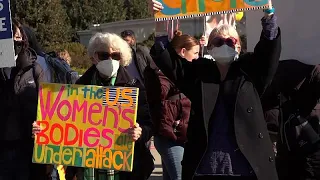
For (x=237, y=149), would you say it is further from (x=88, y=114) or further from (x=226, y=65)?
(x=88, y=114)

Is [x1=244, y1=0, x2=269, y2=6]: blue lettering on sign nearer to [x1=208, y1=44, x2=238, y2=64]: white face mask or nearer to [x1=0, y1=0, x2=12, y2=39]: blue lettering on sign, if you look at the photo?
[x1=208, y1=44, x2=238, y2=64]: white face mask

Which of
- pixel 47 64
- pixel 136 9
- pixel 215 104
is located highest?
pixel 136 9

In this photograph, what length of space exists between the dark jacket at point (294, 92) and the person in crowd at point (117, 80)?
79cm

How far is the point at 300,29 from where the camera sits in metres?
3.62

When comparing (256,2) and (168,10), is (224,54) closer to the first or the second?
(256,2)

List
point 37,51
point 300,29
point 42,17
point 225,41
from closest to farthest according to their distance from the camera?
point 225,41
point 300,29
point 37,51
point 42,17

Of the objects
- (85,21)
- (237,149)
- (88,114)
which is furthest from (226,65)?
(85,21)

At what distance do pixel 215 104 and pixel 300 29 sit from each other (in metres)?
0.86

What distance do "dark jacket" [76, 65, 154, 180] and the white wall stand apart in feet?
3.19

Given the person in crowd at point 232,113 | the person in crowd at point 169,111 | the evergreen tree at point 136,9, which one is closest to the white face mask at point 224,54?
the person in crowd at point 232,113

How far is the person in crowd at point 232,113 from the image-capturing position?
312 cm

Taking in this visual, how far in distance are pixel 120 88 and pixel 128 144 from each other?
0.35 metres

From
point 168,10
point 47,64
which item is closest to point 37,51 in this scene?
point 47,64

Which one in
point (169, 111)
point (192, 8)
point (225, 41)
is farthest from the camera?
point (169, 111)
